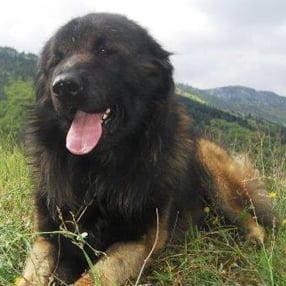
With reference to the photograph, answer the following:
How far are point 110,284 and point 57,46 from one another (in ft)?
5.33

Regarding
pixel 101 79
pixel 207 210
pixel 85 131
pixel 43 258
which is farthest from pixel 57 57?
pixel 207 210

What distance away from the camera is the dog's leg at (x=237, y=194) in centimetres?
Result: 447

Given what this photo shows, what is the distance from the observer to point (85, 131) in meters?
3.41

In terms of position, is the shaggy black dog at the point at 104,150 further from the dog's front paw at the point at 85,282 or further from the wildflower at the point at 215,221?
the wildflower at the point at 215,221

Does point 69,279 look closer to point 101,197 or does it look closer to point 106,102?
point 101,197

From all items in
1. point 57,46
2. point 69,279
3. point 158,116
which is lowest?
point 69,279

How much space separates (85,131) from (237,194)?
1.80 meters

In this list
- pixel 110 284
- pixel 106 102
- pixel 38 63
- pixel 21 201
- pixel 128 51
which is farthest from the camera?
pixel 21 201

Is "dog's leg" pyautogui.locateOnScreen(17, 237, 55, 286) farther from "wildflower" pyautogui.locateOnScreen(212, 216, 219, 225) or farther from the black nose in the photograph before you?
"wildflower" pyautogui.locateOnScreen(212, 216, 219, 225)

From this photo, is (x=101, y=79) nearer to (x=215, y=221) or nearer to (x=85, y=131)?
(x=85, y=131)

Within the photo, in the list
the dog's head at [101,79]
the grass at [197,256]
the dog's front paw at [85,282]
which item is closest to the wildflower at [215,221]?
the grass at [197,256]

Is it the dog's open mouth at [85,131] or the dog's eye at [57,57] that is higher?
the dog's eye at [57,57]

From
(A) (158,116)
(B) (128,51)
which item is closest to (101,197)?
Result: (A) (158,116)

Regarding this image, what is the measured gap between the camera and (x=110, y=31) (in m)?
3.53
